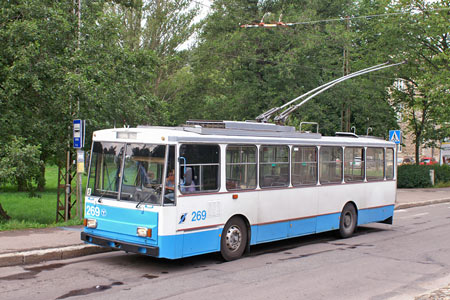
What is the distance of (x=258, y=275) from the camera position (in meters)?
Answer: 8.85

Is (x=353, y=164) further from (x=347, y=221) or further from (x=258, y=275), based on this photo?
(x=258, y=275)

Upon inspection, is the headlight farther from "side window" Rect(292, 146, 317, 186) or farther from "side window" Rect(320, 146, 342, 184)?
"side window" Rect(320, 146, 342, 184)

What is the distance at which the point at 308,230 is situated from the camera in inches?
473

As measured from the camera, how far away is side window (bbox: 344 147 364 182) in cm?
1336

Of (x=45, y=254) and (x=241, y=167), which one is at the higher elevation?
(x=241, y=167)

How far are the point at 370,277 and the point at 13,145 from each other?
9420mm

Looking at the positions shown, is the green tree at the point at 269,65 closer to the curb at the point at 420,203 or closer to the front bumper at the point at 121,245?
the curb at the point at 420,203

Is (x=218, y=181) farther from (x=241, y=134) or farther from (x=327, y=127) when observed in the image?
(x=327, y=127)

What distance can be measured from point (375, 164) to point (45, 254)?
9550mm

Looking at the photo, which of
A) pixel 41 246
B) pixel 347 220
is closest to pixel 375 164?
pixel 347 220

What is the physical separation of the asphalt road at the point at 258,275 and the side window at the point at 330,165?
1.71 m

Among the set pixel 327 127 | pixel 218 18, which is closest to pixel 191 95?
pixel 218 18

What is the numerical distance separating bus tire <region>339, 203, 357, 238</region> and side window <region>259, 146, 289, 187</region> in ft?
9.30

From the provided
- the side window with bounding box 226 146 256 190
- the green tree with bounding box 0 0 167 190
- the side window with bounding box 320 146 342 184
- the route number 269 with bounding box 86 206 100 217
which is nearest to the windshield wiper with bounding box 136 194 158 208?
the route number 269 with bounding box 86 206 100 217
